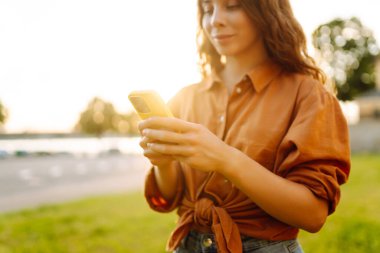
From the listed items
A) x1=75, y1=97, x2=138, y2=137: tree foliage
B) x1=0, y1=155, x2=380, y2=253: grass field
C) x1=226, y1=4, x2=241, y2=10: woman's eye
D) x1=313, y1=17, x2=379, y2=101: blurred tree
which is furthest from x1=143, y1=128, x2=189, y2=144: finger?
x1=75, y1=97, x2=138, y2=137: tree foliage

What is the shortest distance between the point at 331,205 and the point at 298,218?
0.14 metres

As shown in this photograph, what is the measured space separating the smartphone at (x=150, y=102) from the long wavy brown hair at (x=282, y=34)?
1.65 feet

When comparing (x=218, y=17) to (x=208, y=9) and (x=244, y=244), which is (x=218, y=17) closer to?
(x=208, y=9)

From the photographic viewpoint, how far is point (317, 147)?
146 cm

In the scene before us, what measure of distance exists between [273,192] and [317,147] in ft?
0.67

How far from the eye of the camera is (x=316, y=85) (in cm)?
158

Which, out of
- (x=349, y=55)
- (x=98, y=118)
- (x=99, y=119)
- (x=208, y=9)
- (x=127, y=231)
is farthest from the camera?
(x=98, y=118)

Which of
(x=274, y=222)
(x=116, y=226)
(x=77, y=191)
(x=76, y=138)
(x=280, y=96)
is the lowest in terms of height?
(x=76, y=138)

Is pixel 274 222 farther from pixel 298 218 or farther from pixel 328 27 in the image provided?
pixel 328 27

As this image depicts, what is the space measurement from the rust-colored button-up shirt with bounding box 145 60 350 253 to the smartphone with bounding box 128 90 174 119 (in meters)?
0.29

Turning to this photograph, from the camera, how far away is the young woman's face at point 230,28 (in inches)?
65.3

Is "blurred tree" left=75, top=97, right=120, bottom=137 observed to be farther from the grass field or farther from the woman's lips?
the woman's lips

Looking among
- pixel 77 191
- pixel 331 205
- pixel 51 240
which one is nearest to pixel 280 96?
pixel 331 205

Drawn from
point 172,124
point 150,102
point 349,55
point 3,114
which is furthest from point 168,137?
point 3,114
